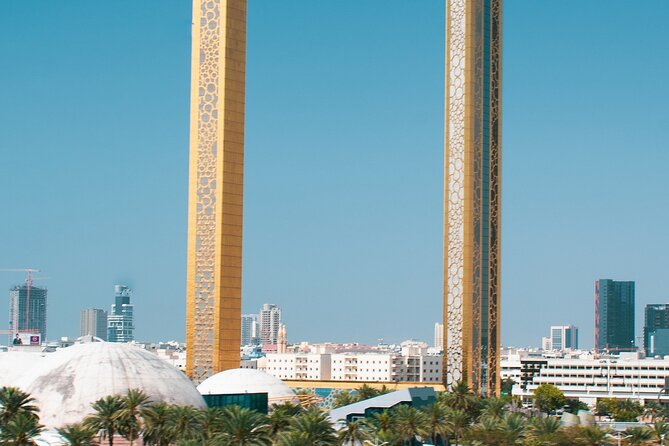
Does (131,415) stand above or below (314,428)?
above

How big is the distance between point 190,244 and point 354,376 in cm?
9916

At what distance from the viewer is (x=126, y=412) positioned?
213ft

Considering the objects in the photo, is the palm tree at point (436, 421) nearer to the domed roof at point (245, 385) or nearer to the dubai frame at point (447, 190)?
the domed roof at point (245, 385)

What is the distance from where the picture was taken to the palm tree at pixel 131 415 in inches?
2539

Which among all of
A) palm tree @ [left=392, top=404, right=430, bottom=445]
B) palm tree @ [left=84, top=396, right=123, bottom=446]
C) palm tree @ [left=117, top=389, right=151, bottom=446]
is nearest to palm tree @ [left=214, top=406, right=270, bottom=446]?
palm tree @ [left=117, top=389, right=151, bottom=446]

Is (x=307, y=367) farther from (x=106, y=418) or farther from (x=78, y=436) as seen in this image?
(x=78, y=436)

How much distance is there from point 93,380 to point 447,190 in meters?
44.7

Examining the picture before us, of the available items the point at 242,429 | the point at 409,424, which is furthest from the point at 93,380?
the point at 409,424

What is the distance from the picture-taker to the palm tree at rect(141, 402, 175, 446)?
210ft

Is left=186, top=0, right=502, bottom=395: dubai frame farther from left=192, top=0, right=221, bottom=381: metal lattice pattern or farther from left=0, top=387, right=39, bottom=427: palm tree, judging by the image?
left=0, top=387, right=39, bottom=427: palm tree

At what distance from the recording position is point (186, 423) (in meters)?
64.5

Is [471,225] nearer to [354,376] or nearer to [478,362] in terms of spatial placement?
[478,362]

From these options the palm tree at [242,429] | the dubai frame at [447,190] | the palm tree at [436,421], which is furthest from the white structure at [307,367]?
the palm tree at [242,429]

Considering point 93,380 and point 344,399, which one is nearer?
point 93,380
